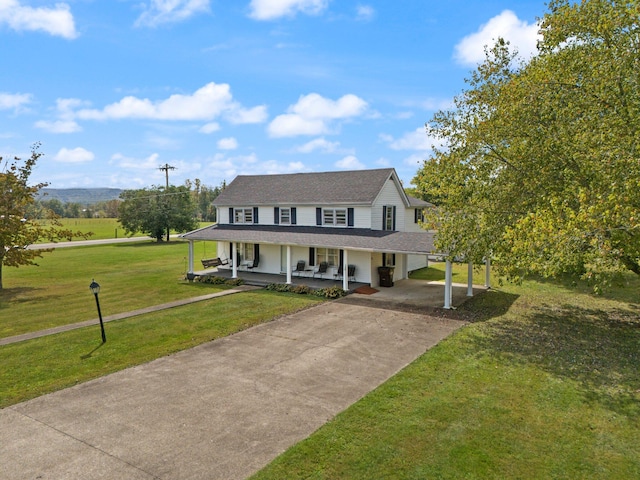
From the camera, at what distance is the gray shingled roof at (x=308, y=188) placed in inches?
920

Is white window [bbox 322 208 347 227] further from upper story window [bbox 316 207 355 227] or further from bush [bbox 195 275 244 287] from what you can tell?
bush [bbox 195 275 244 287]

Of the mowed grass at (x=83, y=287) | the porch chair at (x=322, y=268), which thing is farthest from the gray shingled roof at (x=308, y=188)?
the mowed grass at (x=83, y=287)

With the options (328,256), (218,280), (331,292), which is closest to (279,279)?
(328,256)

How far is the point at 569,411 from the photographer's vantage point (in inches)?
328

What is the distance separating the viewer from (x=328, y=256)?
23250mm

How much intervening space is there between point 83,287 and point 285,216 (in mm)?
12615

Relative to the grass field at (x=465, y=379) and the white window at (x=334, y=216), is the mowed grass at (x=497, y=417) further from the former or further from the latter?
the white window at (x=334, y=216)

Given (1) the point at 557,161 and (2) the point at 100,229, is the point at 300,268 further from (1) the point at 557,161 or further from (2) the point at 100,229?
(2) the point at 100,229

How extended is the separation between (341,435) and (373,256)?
14939mm

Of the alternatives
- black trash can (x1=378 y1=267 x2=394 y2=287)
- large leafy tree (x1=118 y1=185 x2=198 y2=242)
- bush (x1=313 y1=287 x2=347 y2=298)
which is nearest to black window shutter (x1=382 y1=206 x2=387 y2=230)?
black trash can (x1=378 y1=267 x2=394 y2=287)

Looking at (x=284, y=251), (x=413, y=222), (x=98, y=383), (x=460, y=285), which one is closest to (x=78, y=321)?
(x=98, y=383)

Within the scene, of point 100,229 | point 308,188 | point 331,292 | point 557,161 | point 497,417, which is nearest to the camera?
point 497,417

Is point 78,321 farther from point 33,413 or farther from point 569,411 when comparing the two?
point 569,411

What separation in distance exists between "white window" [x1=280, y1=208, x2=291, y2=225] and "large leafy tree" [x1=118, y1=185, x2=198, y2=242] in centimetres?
2911
